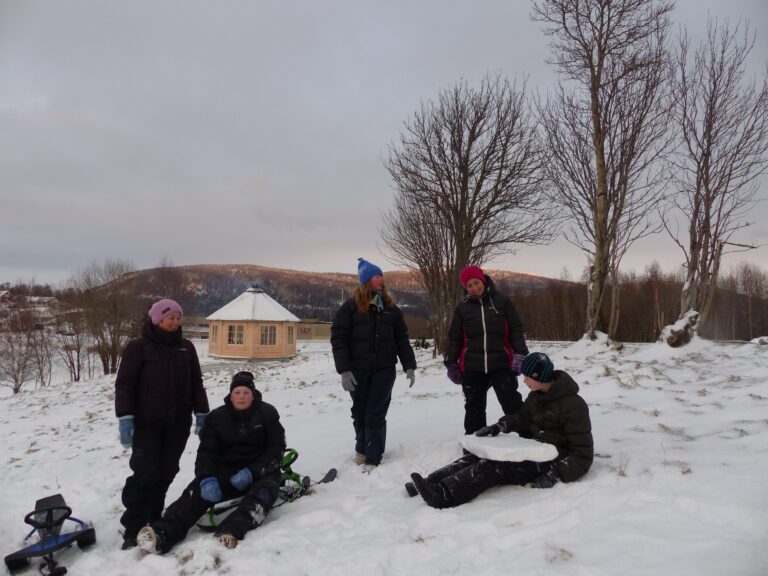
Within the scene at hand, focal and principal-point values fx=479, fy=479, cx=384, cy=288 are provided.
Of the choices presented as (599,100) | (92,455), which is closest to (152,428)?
(92,455)

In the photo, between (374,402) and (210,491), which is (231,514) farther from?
(374,402)

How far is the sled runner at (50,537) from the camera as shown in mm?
3396

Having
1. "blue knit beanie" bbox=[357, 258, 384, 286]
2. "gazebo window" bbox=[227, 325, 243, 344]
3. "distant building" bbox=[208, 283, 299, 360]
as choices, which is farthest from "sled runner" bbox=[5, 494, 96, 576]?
"gazebo window" bbox=[227, 325, 243, 344]

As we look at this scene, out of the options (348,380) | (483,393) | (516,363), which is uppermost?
(516,363)

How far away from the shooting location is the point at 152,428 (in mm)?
3975

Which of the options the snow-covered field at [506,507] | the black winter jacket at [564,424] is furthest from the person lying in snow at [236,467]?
the black winter jacket at [564,424]

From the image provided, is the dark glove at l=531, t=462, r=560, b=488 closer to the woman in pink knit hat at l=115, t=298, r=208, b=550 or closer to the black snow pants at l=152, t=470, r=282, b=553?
the black snow pants at l=152, t=470, r=282, b=553

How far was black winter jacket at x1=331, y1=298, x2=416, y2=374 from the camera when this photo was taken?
4.88 metres

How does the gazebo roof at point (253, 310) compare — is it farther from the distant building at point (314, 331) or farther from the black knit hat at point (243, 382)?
the black knit hat at point (243, 382)

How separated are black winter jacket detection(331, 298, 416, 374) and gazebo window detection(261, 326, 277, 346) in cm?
2688

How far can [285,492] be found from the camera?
4297 millimetres

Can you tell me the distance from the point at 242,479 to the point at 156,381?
1.08 m

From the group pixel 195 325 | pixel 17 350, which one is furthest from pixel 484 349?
pixel 195 325

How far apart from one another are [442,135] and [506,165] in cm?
229
